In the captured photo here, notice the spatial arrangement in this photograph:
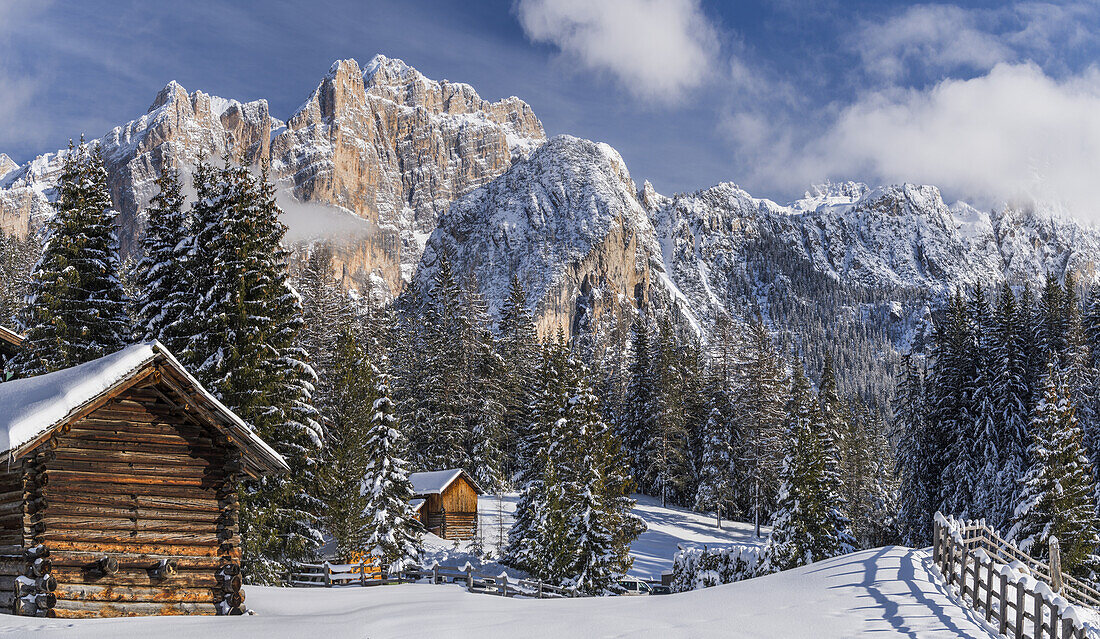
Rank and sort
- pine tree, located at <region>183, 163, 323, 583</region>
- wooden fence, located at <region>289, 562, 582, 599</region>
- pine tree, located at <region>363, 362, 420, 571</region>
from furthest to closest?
pine tree, located at <region>363, 362, 420, 571</region>
wooden fence, located at <region>289, 562, 582, 599</region>
pine tree, located at <region>183, 163, 323, 583</region>

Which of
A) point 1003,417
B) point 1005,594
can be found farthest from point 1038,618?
point 1003,417

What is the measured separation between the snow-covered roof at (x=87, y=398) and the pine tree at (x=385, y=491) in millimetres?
19662

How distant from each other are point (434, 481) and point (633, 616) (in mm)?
36139

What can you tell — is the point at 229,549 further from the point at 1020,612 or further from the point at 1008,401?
the point at 1008,401

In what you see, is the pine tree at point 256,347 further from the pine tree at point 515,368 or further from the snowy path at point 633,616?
the pine tree at point 515,368

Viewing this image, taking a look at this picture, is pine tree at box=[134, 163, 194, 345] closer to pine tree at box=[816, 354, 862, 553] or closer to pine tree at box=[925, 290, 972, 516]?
pine tree at box=[816, 354, 862, 553]

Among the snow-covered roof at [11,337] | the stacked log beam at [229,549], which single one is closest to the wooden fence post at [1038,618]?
the stacked log beam at [229,549]

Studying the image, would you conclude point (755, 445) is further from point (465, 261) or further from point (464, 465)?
point (465, 261)

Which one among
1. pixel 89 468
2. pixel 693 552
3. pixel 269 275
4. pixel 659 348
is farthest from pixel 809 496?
pixel 659 348

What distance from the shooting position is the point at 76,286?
27.8 m

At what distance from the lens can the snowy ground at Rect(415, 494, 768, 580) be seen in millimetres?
43781

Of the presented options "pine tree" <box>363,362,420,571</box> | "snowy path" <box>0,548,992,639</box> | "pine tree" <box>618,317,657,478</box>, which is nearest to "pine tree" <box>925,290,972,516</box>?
"pine tree" <box>618,317,657,478</box>

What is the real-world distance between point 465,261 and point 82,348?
16841cm

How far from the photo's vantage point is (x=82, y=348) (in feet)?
90.9
